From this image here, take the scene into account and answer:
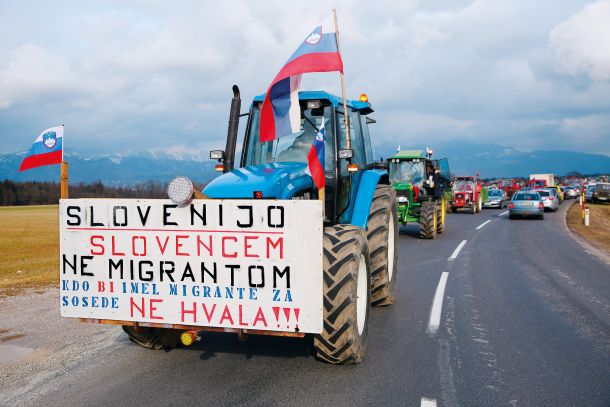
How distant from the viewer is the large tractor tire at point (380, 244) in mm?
7148

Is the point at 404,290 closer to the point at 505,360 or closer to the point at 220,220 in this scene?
the point at 505,360

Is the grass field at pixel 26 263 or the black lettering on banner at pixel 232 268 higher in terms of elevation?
the black lettering on banner at pixel 232 268

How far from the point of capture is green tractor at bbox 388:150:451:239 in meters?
17.7

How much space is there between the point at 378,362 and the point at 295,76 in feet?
9.75

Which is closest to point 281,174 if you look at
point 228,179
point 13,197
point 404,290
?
point 228,179

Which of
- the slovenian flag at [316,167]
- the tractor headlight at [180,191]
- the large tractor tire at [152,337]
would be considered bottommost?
the large tractor tire at [152,337]

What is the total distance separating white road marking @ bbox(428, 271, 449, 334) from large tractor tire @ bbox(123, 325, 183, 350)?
297 centimetres

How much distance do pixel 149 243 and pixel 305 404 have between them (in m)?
1.86

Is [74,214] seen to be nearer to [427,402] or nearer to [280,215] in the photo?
[280,215]

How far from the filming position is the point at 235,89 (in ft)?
19.9

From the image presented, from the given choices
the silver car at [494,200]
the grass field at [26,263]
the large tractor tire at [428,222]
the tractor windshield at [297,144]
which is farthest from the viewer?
the silver car at [494,200]

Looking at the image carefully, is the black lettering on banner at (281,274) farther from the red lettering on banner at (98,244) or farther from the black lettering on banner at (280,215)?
the red lettering on banner at (98,244)

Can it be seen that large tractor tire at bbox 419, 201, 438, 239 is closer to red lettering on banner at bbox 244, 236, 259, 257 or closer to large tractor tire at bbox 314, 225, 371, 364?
large tractor tire at bbox 314, 225, 371, 364

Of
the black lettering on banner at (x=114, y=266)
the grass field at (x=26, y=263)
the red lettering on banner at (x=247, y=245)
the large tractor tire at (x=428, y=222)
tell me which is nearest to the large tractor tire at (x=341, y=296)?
the red lettering on banner at (x=247, y=245)
